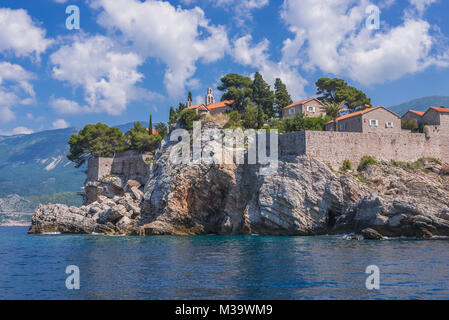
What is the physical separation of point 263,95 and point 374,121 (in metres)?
18.3

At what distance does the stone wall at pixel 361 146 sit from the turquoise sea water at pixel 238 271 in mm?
11929

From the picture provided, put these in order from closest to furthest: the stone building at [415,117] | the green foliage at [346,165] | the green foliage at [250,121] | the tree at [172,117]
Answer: the green foliage at [346,165], the stone building at [415,117], the green foliage at [250,121], the tree at [172,117]

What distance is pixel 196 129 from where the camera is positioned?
4472 cm

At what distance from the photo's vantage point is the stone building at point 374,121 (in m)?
41.8

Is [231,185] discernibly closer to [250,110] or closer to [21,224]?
[250,110]
